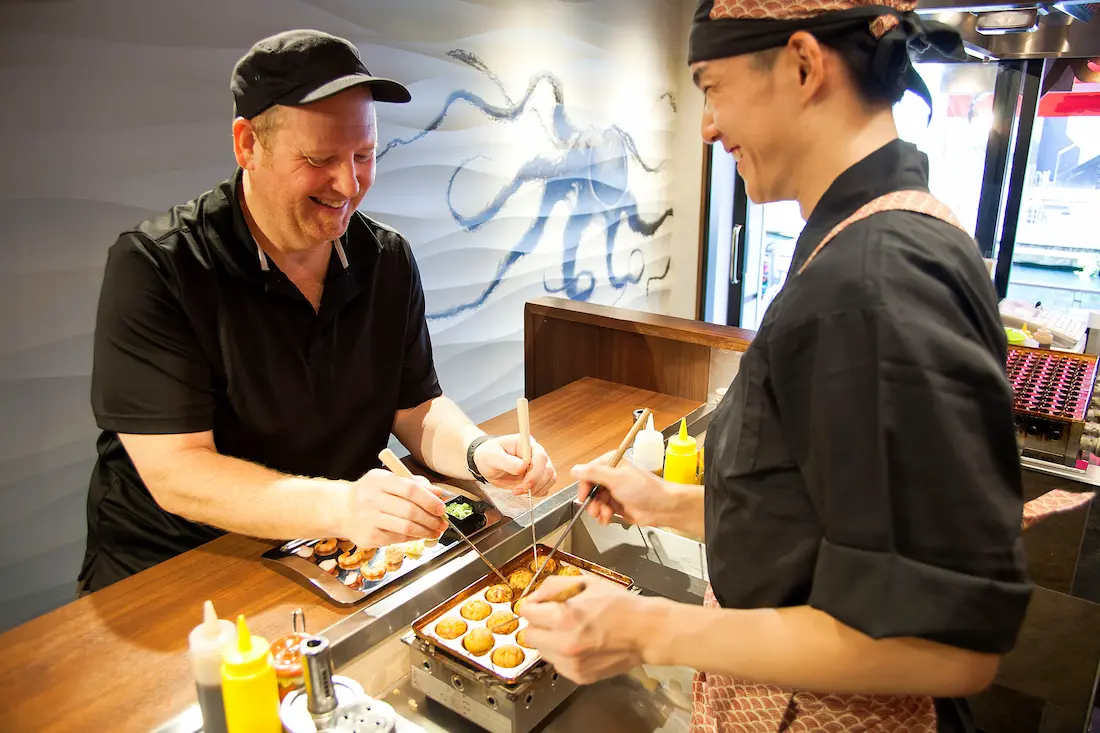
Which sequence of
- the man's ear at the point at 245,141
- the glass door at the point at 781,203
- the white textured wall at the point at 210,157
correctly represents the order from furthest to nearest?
the glass door at the point at 781,203, the white textured wall at the point at 210,157, the man's ear at the point at 245,141

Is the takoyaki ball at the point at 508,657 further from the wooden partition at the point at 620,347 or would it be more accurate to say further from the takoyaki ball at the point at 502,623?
the wooden partition at the point at 620,347

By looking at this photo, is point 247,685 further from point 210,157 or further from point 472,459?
point 210,157

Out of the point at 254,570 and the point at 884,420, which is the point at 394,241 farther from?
the point at 884,420

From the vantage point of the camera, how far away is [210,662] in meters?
0.86

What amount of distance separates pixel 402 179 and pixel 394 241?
1.49m

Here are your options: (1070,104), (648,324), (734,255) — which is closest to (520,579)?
(648,324)

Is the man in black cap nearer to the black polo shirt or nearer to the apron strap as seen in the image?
the black polo shirt

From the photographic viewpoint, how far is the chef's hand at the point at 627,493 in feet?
3.97

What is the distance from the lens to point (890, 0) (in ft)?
2.72

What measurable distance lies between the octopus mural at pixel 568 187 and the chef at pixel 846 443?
2.51m

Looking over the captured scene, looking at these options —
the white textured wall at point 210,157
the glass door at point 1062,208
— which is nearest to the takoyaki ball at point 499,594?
the white textured wall at point 210,157

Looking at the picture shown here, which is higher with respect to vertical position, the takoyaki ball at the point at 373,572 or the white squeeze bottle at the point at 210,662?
the white squeeze bottle at the point at 210,662

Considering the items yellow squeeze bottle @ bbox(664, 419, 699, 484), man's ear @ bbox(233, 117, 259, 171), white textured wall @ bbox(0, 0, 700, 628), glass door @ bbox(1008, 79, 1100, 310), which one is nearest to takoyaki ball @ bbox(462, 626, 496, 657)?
yellow squeeze bottle @ bbox(664, 419, 699, 484)

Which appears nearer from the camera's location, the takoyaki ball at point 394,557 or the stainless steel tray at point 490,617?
the stainless steel tray at point 490,617
